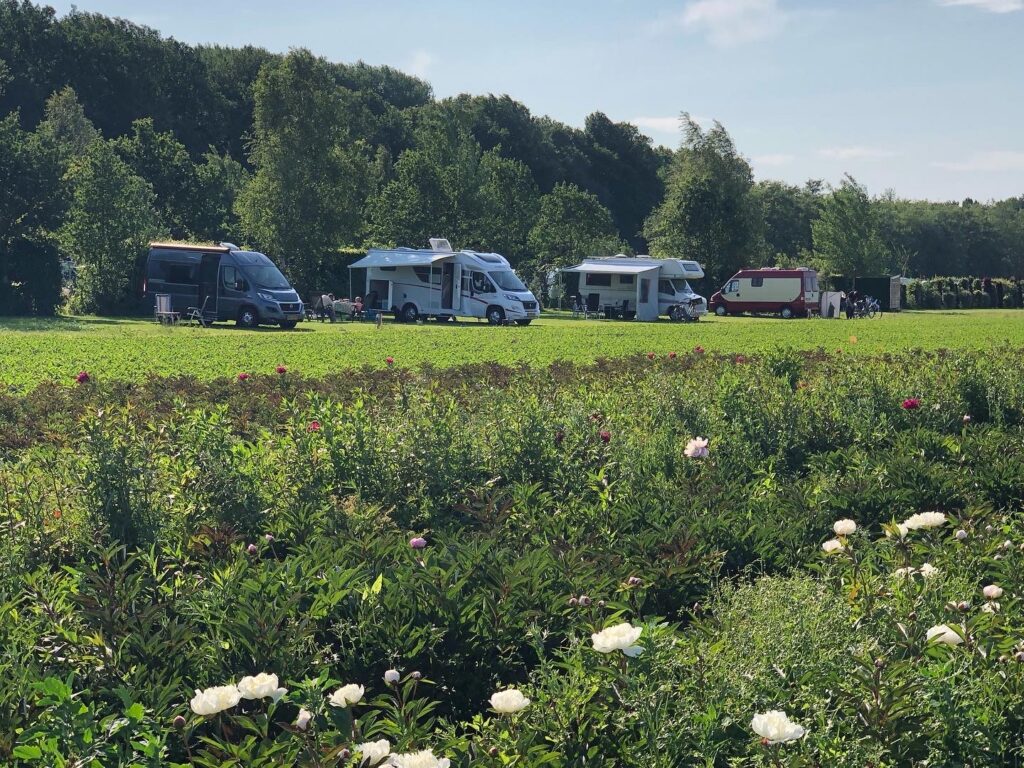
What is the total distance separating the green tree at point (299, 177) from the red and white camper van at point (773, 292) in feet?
55.5

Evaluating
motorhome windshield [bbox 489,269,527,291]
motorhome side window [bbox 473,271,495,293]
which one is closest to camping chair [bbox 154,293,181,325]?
motorhome side window [bbox 473,271,495,293]

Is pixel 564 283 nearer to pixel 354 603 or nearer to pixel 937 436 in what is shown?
pixel 937 436

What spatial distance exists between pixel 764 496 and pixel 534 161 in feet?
265

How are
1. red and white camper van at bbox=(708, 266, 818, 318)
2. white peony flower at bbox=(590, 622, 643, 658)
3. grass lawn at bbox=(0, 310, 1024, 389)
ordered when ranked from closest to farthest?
white peony flower at bbox=(590, 622, 643, 658) → grass lawn at bbox=(0, 310, 1024, 389) → red and white camper van at bbox=(708, 266, 818, 318)

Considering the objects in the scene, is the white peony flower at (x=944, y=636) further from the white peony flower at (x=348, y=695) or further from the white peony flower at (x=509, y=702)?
the white peony flower at (x=348, y=695)

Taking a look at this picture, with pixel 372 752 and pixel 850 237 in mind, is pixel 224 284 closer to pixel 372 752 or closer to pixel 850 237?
pixel 372 752

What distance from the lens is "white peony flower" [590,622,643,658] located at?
2.88m

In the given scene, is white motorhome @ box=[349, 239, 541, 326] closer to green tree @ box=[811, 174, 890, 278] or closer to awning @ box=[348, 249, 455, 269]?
awning @ box=[348, 249, 455, 269]

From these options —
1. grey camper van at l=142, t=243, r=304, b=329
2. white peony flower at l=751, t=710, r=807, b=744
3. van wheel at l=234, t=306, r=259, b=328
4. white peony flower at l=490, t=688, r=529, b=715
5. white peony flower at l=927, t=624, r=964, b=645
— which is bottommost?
white peony flower at l=751, t=710, r=807, b=744

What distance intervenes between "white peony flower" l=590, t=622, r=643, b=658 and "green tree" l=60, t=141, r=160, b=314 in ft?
99.6

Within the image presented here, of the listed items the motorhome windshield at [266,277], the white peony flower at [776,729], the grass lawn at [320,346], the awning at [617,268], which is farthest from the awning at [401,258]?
the white peony flower at [776,729]

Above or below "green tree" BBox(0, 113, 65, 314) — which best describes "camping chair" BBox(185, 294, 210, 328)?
below

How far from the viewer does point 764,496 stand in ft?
18.7

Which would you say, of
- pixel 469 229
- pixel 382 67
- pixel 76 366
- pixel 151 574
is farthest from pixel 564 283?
pixel 382 67
